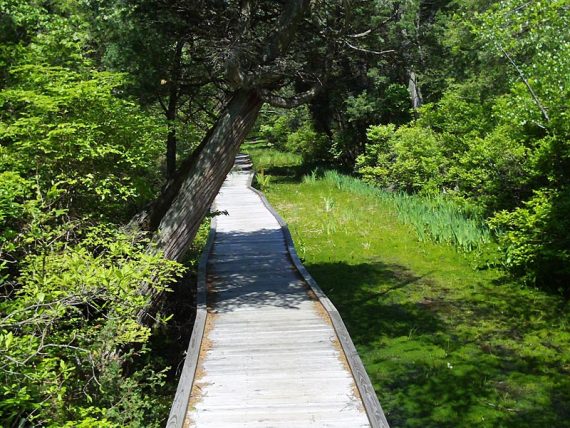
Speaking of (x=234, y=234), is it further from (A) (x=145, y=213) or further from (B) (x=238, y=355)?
(B) (x=238, y=355)

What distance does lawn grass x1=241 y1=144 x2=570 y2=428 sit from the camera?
21.5 ft

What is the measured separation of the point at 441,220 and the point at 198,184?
23.8 ft

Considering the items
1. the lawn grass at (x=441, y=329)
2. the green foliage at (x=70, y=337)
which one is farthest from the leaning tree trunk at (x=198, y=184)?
the lawn grass at (x=441, y=329)

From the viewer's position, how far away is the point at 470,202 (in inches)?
550

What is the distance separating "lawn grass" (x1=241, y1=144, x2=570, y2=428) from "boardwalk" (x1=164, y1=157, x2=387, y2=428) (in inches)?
40.9

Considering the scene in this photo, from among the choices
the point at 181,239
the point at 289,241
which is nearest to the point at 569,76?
the point at 289,241

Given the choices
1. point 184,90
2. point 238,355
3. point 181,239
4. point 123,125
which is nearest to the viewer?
point 238,355

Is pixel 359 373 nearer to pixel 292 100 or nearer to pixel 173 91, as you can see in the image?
pixel 292 100

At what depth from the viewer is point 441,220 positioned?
13.5m

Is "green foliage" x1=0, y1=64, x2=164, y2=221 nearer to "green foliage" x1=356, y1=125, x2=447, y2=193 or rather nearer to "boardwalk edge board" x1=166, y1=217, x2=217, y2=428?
"boardwalk edge board" x1=166, y1=217, x2=217, y2=428

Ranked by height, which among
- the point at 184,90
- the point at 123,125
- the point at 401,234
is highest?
the point at 184,90

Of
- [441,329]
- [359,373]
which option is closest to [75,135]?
[359,373]

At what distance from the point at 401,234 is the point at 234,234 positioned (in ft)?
13.9

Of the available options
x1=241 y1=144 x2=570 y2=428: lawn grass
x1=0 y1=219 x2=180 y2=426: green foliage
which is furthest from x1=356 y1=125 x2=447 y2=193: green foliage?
x1=0 y1=219 x2=180 y2=426: green foliage
